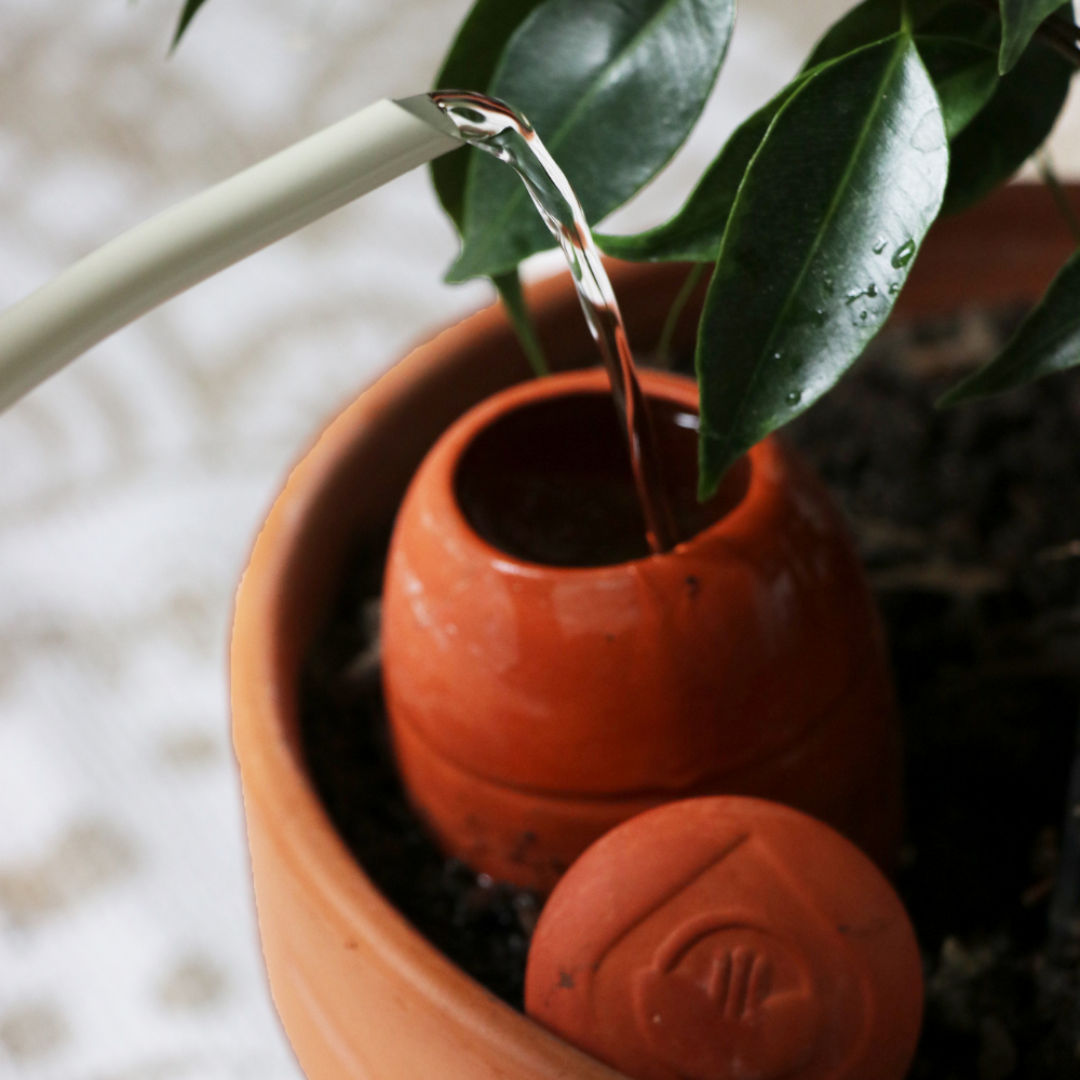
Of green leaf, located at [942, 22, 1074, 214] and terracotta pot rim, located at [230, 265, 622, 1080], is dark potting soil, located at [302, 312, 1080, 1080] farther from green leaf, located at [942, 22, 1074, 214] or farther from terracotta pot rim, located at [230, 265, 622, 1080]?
green leaf, located at [942, 22, 1074, 214]

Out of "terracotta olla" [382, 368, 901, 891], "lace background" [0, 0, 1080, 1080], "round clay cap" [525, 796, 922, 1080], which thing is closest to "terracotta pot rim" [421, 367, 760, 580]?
"terracotta olla" [382, 368, 901, 891]

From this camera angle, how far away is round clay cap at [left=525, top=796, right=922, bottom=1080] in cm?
44

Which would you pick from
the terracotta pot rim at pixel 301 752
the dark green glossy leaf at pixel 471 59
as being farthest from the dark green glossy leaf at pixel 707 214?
the terracotta pot rim at pixel 301 752

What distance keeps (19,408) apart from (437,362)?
0.54 meters

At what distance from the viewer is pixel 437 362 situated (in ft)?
2.46

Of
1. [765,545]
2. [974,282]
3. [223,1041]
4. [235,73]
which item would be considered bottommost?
[223,1041]

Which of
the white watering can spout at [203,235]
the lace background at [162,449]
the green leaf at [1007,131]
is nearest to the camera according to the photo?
the white watering can spout at [203,235]

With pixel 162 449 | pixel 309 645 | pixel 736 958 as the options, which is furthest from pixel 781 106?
pixel 162 449

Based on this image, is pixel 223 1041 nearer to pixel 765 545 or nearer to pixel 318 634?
pixel 318 634

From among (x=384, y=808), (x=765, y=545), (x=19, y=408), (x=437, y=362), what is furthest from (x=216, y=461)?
(x=765, y=545)

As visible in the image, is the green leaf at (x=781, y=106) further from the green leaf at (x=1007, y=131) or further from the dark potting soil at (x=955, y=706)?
the dark potting soil at (x=955, y=706)

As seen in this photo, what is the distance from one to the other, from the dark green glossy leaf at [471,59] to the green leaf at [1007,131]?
0.19 m

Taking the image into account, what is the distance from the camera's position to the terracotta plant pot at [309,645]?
48 centimetres

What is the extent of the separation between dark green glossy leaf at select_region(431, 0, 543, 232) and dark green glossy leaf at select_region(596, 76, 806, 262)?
10 centimetres
